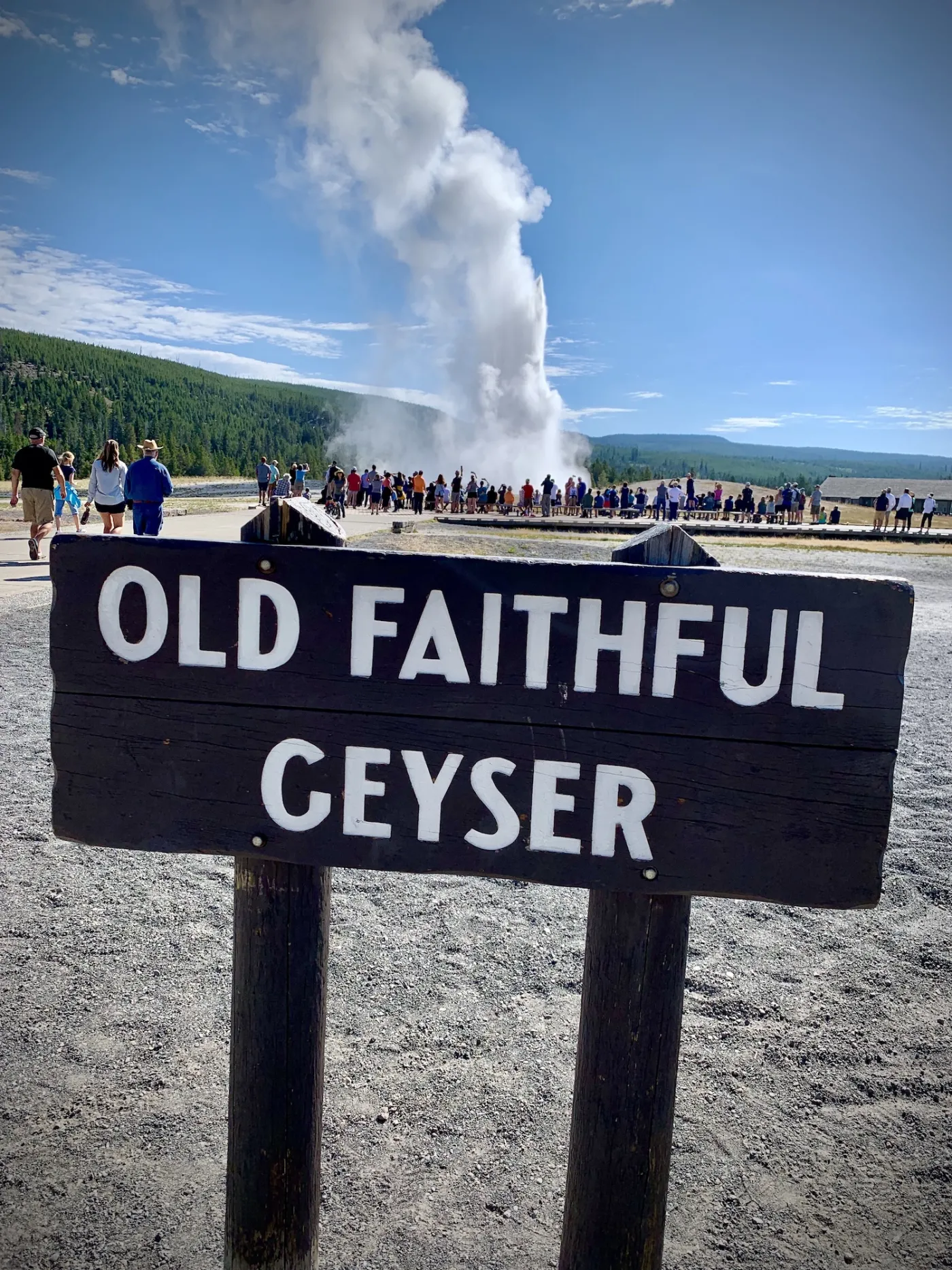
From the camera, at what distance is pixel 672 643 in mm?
1473

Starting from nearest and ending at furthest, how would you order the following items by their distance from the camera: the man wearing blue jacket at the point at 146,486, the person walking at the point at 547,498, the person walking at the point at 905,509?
the man wearing blue jacket at the point at 146,486 < the person walking at the point at 905,509 < the person walking at the point at 547,498

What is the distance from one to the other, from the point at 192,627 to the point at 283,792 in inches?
12.6

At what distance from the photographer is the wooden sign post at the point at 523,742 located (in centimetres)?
147

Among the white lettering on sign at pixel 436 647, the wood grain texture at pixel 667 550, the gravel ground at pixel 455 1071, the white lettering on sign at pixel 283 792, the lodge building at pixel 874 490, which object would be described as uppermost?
the lodge building at pixel 874 490

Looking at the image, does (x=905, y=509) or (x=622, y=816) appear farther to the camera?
(x=905, y=509)

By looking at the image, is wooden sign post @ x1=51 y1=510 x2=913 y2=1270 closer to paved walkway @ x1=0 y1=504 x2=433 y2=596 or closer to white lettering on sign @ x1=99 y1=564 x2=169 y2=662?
white lettering on sign @ x1=99 y1=564 x2=169 y2=662

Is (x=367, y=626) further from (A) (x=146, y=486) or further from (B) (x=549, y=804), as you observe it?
(A) (x=146, y=486)

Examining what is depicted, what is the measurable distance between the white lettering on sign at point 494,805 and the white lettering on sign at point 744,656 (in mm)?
381

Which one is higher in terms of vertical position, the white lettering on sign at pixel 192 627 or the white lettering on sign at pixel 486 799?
the white lettering on sign at pixel 192 627

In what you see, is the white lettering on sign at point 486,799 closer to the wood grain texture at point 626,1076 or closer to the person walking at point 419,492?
the wood grain texture at point 626,1076

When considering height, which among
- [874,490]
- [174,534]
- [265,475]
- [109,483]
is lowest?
[174,534]

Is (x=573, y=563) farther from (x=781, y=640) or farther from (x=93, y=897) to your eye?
(x=93, y=897)

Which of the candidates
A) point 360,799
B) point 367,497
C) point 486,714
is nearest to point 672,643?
point 486,714

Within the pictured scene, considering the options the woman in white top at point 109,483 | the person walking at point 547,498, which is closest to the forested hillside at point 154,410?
the person walking at point 547,498
